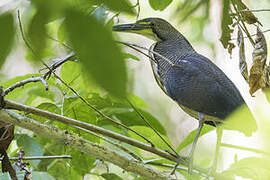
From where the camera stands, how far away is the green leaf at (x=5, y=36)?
1.32 feet

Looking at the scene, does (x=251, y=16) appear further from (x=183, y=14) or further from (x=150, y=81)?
(x=150, y=81)

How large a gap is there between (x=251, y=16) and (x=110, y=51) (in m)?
1.16

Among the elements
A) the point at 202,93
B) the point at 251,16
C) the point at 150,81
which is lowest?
the point at 150,81

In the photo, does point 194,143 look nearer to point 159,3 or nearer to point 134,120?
point 134,120

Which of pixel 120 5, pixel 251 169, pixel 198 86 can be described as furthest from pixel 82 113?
pixel 120 5

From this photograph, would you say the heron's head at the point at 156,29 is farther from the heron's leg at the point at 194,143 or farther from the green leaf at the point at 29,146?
the green leaf at the point at 29,146

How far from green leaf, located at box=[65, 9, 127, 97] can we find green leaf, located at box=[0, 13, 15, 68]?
7 centimetres

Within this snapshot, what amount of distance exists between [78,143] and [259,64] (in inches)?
27.1

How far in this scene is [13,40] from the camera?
1.36ft

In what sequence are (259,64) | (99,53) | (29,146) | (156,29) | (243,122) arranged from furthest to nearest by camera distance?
(156,29), (243,122), (29,146), (259,64), (99,53)

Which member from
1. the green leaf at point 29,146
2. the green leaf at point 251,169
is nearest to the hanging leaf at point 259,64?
the green leaf at point 251,169

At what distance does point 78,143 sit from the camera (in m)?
1.20

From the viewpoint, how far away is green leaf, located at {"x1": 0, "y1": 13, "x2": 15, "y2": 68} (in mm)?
402

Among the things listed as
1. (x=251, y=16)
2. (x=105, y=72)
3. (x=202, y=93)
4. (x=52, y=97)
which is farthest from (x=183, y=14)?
(x=52, y=97)
